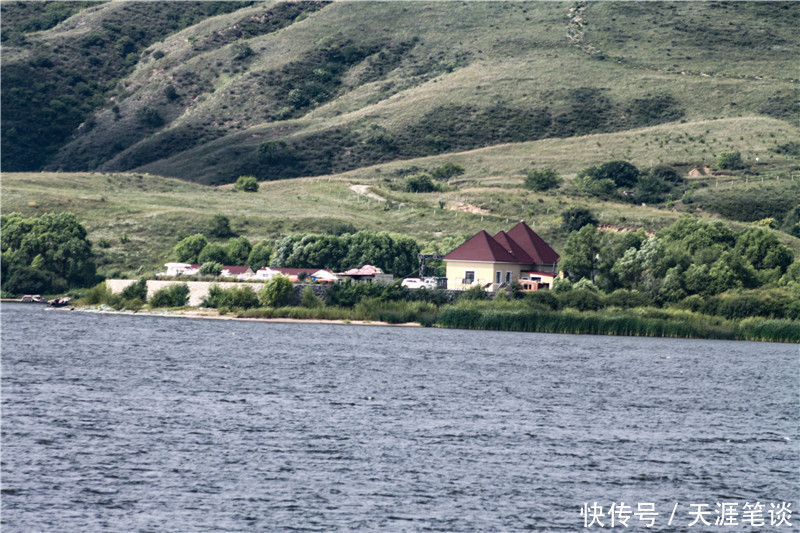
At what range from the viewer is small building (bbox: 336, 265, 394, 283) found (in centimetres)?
10212

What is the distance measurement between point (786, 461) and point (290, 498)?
1872 centimetres

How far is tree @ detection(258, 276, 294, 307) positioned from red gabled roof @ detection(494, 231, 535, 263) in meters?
22.3

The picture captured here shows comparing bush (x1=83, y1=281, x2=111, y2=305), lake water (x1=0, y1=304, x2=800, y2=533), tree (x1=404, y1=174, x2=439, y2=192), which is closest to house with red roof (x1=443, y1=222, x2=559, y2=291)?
lake water (x1=0, y1=304, x2=800, y2=533)

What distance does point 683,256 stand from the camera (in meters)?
96.7

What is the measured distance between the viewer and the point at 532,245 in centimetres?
10956

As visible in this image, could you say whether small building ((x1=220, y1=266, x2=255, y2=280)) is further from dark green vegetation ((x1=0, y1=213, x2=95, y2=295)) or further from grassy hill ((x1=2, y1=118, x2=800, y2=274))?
dark green vegetation ((x1=0, y1=213, x2=95, y2=295))

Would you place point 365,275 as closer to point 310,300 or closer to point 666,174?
point 310,300

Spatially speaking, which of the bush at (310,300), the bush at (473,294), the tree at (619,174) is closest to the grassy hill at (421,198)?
the tree at (619,174)

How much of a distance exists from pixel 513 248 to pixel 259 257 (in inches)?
1141

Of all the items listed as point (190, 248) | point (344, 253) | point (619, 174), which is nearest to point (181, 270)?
point (190, 248)

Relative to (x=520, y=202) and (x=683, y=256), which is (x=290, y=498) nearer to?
(x=683, y=256)

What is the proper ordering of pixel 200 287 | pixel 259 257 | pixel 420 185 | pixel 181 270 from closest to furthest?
A: pixel 200 287 → pixel 181 270 → pixel 259 257 → pixel 420 185

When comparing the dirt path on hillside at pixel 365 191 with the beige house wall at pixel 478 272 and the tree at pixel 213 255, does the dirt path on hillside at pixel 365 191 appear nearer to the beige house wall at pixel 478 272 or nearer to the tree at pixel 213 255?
the tree at pixel 213 255

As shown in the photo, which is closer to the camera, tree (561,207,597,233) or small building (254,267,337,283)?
small building (254,267,337,283)
